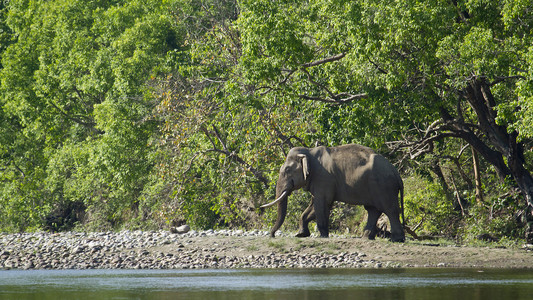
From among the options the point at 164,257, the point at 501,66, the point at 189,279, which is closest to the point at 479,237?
the point at 501,66

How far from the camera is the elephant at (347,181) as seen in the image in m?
21.4

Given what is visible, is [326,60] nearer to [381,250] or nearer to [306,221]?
[306,221]

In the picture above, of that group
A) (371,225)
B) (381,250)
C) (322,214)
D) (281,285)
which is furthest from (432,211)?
(281,285)

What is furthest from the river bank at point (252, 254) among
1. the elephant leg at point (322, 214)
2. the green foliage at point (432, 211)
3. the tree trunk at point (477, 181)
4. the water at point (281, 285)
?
the green foliage at point (432, 211)

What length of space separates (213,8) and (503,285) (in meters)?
22.6

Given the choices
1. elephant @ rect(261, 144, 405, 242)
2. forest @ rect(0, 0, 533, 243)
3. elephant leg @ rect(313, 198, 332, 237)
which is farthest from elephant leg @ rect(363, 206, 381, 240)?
forest @ rect(0, 0, 533, 243)

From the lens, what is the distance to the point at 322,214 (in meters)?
21.8

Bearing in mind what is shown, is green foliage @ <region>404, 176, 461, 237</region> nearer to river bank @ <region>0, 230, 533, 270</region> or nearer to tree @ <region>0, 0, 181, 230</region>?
river bank @ <region>0, 230, 533, 270</region>

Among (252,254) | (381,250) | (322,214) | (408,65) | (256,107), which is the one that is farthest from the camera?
(256,107)

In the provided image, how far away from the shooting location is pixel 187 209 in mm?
29906

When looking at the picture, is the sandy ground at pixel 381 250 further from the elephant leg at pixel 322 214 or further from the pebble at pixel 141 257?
the elephant leg at pixel 322 214

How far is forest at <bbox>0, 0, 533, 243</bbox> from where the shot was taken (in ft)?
64.8

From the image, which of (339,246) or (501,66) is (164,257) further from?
(501,66)

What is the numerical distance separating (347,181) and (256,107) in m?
3.40
